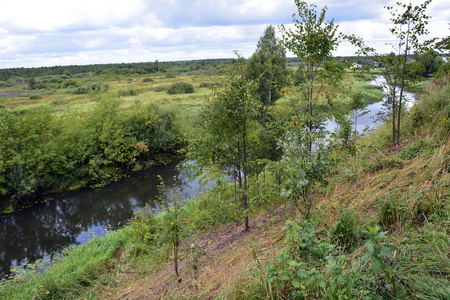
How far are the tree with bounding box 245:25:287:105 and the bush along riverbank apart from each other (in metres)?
14.9

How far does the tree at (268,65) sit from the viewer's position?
2404cm

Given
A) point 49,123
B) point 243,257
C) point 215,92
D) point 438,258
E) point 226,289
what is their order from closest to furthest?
point 438,258 < point 226,289 < point 243,257 < point 215,92 < point 49,123

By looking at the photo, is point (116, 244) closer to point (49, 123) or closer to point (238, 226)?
point (238, 226)

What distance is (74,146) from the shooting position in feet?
66.8

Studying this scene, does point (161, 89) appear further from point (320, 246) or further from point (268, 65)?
point (320, 246)

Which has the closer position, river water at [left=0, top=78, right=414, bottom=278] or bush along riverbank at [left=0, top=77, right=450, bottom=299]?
bush along riverbank at [left=0, top=77, right=450, bottom=299]

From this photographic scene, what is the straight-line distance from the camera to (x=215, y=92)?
669 cm

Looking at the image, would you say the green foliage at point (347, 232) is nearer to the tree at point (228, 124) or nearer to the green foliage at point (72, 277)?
the tree at point (228, 124)

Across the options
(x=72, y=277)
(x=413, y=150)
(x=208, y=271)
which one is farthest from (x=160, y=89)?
(x=208, y=271)

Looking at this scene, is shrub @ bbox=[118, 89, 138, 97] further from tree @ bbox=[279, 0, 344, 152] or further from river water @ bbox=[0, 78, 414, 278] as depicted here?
tree @ bbox=[279, 0, 344, 152]

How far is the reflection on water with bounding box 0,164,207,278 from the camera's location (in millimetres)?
13016

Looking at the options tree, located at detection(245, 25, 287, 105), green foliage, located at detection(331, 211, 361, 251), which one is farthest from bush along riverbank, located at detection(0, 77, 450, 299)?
tree, located at detection(245, 25, 287, 105)

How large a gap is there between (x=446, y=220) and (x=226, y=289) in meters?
2.92

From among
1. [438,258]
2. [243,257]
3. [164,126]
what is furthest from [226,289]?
[164,126]
